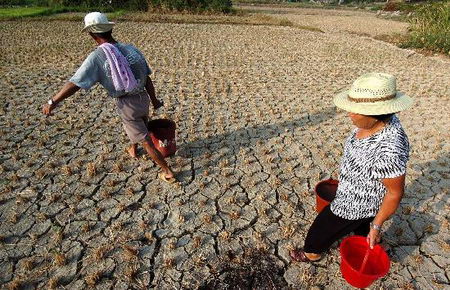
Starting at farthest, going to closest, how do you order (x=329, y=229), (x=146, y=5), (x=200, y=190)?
(x=146, y=5) → (x=200, y=190) → (x=329, y=229)

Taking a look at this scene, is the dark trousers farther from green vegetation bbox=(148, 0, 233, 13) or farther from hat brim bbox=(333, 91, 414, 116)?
green vegetation bbox=(148, 0, 233, 13)

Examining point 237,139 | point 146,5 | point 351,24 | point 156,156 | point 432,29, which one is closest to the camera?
point 156,156

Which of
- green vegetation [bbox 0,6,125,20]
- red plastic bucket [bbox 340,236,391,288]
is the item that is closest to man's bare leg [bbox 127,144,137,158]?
red plastic bucket [bbox 340,236,391,288]

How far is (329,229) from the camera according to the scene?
2.57 metres

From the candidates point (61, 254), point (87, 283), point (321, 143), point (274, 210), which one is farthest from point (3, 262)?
point (321, 143)

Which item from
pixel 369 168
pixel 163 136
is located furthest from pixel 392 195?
pixel 163 136

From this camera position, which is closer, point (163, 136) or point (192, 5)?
point (163, 136)

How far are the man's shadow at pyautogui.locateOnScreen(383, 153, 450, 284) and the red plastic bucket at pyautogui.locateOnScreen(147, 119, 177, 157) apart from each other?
2648mm

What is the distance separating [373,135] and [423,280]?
4.98 feet

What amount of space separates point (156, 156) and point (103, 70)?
3.51 ft

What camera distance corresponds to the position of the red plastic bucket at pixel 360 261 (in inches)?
93.6

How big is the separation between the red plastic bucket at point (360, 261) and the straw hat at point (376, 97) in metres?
1.06

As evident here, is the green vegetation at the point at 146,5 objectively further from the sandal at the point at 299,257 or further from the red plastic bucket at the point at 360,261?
the red plastic bucket at the point at 360,261

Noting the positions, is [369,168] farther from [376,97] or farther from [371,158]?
[376,97]
